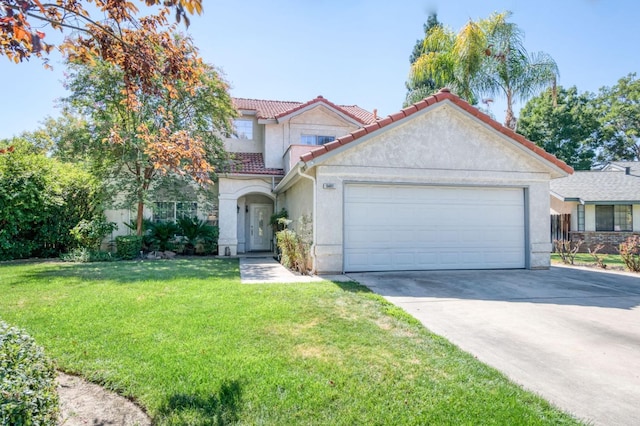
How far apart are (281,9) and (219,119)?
10.1 meters

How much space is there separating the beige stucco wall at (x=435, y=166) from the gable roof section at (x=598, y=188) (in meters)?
11.8

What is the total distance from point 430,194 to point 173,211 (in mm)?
12606

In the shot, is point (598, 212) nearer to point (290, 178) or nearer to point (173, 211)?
point (290, 178)

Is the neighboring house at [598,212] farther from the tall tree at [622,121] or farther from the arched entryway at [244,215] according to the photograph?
the tall tree at [622,121]

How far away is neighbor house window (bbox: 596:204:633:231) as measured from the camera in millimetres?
20156

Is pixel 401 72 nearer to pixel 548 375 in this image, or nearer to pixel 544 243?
pixel 544 243

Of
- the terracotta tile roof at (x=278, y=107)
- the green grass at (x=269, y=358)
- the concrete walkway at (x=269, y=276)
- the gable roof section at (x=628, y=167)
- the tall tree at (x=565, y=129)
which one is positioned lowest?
the green grass at (x=269, y=358)

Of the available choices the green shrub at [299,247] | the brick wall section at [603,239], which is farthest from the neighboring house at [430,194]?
the brick wall section at [603,239]

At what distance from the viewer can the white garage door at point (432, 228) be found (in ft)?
33.0

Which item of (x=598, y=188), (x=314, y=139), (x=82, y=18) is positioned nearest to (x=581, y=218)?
(x=598, y=188)

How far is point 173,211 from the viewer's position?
17328mm

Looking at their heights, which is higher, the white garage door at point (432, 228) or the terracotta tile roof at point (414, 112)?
the terracotta tile roof at point (414, 112)

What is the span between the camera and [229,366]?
386 cm

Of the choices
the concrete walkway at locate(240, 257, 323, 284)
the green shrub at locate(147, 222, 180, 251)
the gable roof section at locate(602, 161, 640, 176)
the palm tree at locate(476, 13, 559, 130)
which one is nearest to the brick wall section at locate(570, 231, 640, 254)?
the gable roof section at locate(602, 161, 640, 176)
